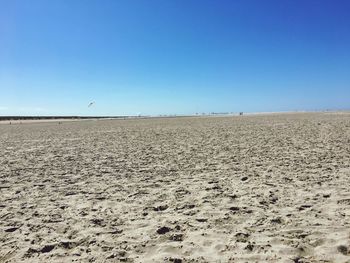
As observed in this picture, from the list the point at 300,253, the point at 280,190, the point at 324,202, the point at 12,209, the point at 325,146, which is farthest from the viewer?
the point at 325,146

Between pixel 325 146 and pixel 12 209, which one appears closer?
pixel 12 209

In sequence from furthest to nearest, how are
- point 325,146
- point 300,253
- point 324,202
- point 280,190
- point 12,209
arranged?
point 325,146 < point 280,190 < point 12,209 < point 324,202 < point 300,253

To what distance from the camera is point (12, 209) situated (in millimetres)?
8133

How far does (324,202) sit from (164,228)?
137 inches

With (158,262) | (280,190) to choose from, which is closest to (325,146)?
(280,190)

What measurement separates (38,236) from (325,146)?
13.3 m

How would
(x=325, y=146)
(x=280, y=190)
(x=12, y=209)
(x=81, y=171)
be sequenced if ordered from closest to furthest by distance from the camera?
(x=12, y=209)
(x=280, y=190)
(x=81, y=171)
(x=325, y=146)

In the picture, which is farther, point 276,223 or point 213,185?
point 213,185

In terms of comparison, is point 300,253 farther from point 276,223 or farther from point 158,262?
point 158,262

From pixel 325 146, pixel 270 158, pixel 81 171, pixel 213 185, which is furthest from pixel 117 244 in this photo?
pixel 325 146

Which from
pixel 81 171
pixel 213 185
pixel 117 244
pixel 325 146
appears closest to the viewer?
pixel 117 244

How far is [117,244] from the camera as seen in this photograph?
587 cm

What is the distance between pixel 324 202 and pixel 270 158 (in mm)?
6123

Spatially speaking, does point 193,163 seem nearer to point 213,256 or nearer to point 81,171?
point 81,171
